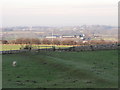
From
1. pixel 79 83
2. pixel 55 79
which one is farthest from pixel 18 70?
pixel 79 83

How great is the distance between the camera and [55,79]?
712 inches

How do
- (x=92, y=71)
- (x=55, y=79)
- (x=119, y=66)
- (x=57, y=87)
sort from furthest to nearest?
(x=119, y=66), (x=92, y=71), (x=55, y=79), (x=57, y=87)

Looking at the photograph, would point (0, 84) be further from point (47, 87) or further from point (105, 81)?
point (105, 81)

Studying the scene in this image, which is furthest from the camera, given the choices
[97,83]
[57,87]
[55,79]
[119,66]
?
[119,66]

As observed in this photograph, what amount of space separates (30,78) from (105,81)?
5084mm

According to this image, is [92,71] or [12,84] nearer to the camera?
[12,84]

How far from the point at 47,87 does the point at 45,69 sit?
7.27 m

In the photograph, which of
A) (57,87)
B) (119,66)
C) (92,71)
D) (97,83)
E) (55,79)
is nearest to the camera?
(57,87)

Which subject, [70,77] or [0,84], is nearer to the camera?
[0,84]

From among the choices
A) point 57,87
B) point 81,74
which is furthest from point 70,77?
point 57,87

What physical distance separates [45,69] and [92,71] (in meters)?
4.51

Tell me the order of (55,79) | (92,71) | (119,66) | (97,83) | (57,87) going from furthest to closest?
(119,66) → (92,71) → (55,79) → (97,83) → (57,87)

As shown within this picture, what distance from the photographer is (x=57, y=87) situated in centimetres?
1531

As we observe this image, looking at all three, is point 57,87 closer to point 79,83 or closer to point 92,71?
point 79,83
